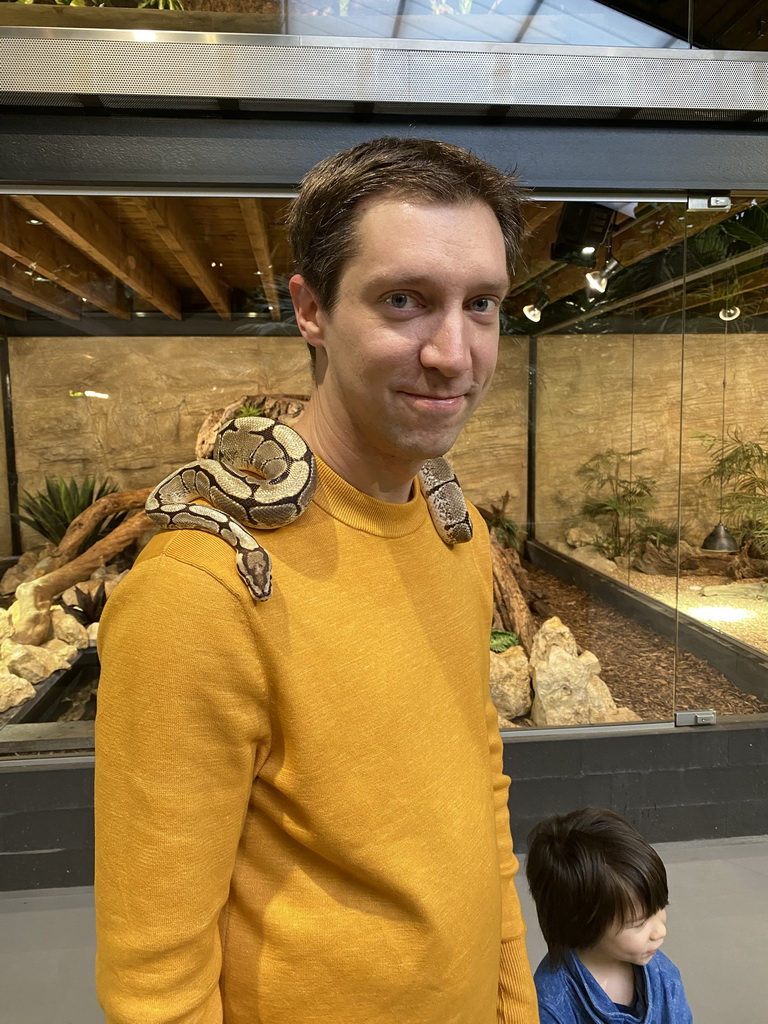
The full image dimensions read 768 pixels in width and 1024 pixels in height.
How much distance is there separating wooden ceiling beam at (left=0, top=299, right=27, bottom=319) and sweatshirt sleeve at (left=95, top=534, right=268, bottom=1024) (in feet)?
9.50

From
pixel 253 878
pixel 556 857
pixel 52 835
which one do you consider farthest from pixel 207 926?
pixel 52 835

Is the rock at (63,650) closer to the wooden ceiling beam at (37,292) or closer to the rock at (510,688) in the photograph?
the wooden ceiling beam at (37,292)

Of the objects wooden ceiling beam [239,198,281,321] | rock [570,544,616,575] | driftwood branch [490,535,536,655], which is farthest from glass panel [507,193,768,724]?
wooden ceiling beam [239,198,281,321]

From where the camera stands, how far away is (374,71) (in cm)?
251

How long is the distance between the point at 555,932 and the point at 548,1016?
17 centimetres

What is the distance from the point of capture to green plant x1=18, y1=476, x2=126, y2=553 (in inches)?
130

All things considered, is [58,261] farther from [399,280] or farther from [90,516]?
[399,280]

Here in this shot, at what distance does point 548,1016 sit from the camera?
57.3 inches

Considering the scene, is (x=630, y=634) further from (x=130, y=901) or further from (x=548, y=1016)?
(x=130, y=901)

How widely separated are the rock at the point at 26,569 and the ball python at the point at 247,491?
2.69 meters

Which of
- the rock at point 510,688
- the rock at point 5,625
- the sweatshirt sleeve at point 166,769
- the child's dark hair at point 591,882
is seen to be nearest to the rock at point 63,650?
the rock at point 5,625

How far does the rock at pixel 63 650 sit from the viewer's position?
3.34 m

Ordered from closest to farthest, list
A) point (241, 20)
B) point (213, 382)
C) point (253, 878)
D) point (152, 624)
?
point (152, 624), point (253, 878), point (241, 20), point (213, 382)

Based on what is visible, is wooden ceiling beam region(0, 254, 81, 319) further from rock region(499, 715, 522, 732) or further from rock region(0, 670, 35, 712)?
rock region(499, 715, 522, 732)
